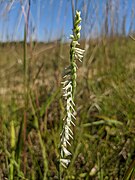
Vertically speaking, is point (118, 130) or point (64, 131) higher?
point (64, 131)

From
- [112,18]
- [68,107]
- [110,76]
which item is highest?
[112,18]

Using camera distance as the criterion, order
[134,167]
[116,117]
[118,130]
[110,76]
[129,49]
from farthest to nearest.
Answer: [129,49] → [110,76] → [116,117] → [118,130] → [134,167]

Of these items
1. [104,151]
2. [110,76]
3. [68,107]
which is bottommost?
Answer: [104,151]

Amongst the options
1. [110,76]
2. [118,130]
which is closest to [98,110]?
[118,130]

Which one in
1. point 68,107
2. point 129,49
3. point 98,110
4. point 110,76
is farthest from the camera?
point 129,49

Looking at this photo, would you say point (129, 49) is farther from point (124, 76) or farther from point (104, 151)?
point (104, 151)

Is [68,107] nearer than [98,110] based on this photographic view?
Yes

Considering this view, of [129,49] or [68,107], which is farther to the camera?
[129,49]

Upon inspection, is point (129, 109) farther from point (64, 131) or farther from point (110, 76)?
point (64, 131)

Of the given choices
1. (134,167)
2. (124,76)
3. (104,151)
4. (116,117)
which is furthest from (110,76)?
(134,167)
